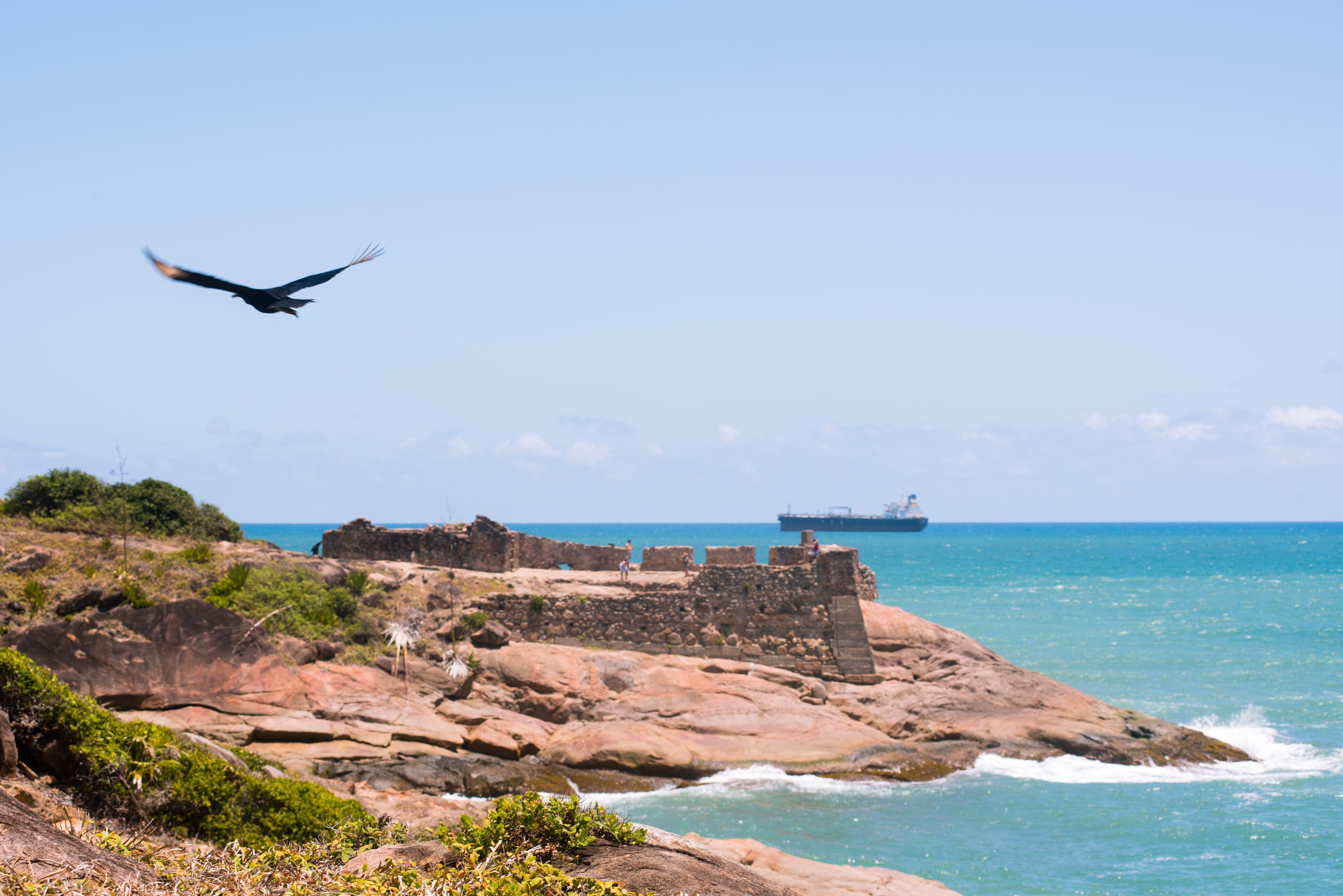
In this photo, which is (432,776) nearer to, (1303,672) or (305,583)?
(305,583)

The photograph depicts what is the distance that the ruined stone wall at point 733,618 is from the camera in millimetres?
26281

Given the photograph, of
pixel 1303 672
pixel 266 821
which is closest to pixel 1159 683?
pixel 1303 672

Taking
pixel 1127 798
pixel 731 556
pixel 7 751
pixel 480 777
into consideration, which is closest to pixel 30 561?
pixel 480 777

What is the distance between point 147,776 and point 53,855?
5383mm

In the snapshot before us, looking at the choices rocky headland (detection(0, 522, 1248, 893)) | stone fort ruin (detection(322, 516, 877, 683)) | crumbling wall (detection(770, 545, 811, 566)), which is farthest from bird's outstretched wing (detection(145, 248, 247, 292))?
crumbling wall (detection(770, 545, 811, 566))

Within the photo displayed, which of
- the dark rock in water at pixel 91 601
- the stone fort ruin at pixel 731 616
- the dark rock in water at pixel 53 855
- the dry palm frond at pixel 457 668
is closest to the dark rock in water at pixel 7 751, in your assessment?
the dark rock in water at pixel 53 855

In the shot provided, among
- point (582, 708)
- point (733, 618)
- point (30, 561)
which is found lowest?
point (582, 708)

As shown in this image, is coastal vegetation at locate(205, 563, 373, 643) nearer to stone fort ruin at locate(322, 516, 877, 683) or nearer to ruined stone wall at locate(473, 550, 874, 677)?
stone fort ruin at locate(322, 516, 877, 683)

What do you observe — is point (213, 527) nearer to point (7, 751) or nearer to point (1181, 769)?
point (7, 751)

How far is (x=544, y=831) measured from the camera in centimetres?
704

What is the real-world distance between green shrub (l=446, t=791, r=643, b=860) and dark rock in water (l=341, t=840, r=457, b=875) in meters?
0.13

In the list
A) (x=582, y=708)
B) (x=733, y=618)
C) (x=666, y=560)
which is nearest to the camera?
(x=582, y=708)

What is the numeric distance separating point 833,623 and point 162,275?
2217 centimetres

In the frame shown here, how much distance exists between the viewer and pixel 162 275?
6684 millimetres
